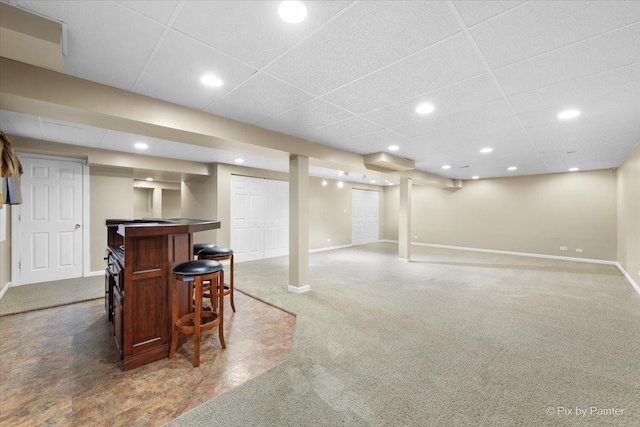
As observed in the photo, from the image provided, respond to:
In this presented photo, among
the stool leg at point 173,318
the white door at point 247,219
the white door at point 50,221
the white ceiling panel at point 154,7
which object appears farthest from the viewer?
the white door at point 247,219

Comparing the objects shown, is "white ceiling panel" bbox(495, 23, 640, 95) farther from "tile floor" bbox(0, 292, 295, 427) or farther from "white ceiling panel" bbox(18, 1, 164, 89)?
"tile floor" bbox(0, 292, 295, 427)

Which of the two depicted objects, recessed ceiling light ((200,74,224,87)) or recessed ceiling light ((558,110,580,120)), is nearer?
recessed ceiling light ((200,74,224,87))

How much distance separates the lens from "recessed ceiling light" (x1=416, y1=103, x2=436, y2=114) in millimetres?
2842

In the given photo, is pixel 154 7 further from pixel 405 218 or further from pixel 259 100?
pixel 405 218

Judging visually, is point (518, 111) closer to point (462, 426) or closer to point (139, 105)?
point (462, 426)

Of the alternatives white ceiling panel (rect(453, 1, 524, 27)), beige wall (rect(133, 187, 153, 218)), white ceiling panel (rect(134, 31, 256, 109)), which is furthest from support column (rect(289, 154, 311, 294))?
beige wall (rect(133, 187, 153, 218))

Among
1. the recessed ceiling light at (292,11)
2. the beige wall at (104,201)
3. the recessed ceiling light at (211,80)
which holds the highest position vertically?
the recessed ceiling light at (211,80)

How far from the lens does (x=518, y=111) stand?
2982 mm

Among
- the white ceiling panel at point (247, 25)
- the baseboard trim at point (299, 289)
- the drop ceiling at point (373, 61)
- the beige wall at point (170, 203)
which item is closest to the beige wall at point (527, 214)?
the drop ceiling at point (373, 61)

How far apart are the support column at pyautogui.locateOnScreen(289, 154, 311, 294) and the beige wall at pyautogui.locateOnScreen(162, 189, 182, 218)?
9.13m

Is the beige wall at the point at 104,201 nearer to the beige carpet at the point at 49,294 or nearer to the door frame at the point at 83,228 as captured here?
the door frame at the point at 83,228

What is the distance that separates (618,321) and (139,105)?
5.77 metres

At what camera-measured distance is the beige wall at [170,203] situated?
11325 mm

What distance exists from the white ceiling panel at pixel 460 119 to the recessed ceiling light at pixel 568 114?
1.75ft
